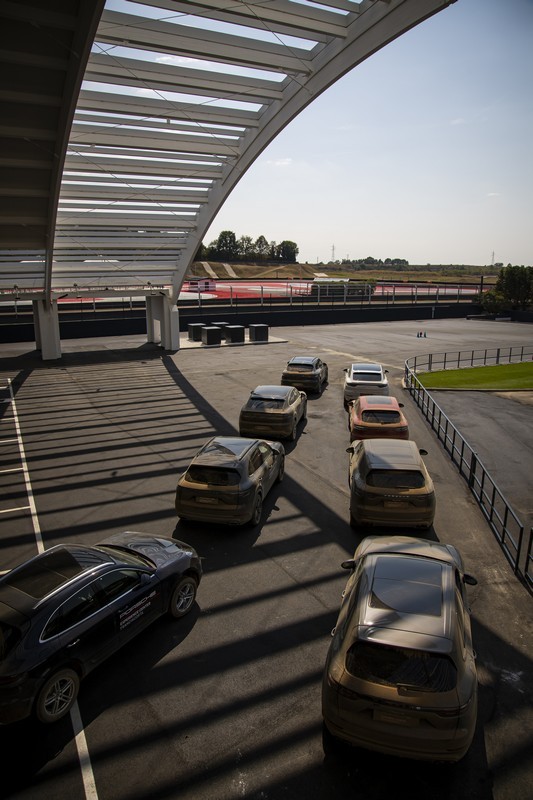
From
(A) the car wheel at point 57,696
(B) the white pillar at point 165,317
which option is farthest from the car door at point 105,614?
(B) the white pillar at point 165,317

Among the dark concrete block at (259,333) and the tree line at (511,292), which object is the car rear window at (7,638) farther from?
the tree line at (511,292)

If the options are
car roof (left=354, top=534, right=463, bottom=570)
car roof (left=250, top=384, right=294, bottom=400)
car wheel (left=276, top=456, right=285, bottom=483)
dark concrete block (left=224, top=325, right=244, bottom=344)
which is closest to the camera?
car roof (left=354, top=534, right=463, bottom=570)

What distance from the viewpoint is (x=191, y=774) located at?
4801mm

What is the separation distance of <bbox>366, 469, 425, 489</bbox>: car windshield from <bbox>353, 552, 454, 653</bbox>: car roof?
291 centimetres

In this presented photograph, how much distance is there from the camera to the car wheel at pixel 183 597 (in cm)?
704

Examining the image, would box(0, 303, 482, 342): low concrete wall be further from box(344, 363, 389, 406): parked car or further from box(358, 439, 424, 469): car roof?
box(358, 439, 424, 469): car roof

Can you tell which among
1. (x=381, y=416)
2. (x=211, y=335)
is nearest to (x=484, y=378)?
(x=381, y=416)

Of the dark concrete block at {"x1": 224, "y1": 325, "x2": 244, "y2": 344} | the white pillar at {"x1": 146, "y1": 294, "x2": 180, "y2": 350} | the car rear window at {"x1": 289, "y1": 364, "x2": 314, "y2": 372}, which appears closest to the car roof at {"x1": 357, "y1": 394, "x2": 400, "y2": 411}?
the car rear window at {"x1": 289, "y1": 364, "x2": 314, "y2": 372}

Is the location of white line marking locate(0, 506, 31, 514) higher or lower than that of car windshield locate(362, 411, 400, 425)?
lower

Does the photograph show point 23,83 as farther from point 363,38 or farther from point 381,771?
point 381,771

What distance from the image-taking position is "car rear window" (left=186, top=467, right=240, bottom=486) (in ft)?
30.6

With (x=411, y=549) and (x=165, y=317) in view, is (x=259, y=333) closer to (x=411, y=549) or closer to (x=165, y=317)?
(x=165, y=317)

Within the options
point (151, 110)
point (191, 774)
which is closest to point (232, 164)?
point (151, 110)

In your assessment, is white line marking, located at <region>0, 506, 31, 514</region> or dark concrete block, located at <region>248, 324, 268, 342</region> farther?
dark concrete block, located at <region>248, 324, 268, 342</region>
